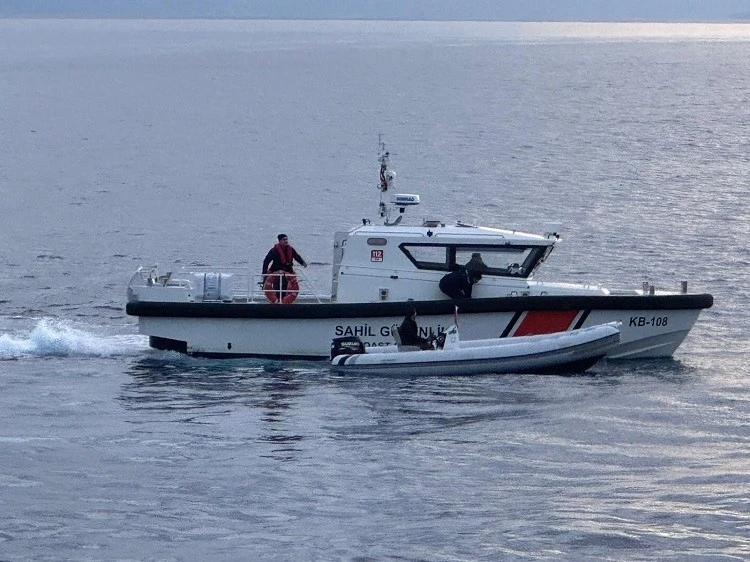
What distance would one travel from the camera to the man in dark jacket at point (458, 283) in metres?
20.2

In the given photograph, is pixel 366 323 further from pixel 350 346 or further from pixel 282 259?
pixel 282 259

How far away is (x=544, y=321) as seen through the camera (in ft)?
66.0

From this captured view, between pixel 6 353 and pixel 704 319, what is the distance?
38.1 feet

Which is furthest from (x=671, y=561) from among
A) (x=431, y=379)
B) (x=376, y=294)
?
(x=376, y=294)

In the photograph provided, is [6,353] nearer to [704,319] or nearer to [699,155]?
[704,319]

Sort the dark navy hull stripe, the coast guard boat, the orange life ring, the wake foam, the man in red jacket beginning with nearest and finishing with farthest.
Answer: the dark navy hull stripe, the coast guard boat, the orange life ring, the man in red jacket, the wake foam

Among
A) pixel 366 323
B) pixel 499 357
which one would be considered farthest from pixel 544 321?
pixel 366 323

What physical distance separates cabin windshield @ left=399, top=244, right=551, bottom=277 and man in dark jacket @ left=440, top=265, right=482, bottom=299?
222mm

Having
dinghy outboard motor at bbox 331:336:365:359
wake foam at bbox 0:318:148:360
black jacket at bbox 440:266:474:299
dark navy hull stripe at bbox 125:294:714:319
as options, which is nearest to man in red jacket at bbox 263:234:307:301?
dark navy hull stripe at bbox 125:294:714:319

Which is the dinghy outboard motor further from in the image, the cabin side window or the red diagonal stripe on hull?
the red diagonal stripe on hull

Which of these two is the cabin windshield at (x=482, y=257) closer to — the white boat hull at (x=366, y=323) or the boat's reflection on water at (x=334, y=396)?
the white boat hull at (x=366, y=323)

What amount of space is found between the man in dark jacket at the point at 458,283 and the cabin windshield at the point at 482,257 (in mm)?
222

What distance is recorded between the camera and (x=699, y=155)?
52594 mm

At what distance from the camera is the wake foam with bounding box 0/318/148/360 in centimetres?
2123
